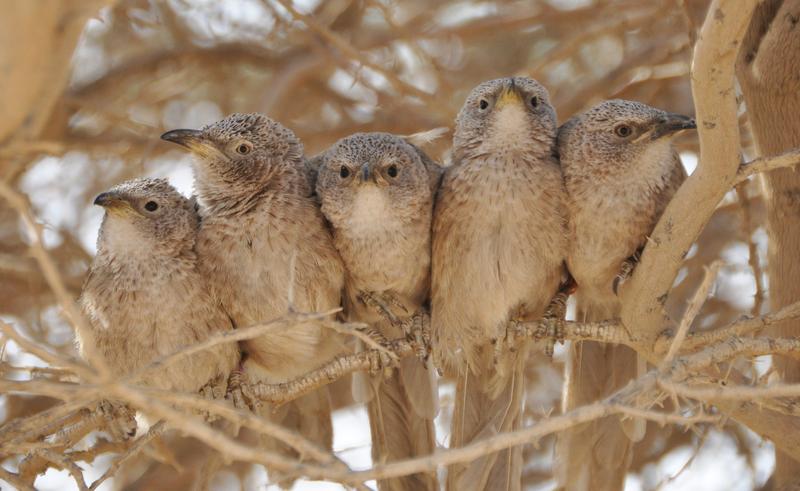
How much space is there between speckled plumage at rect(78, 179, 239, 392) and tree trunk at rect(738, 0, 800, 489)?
2.88 meters

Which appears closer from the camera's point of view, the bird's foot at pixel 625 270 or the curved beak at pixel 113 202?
the bird's foot at pixel 625 270

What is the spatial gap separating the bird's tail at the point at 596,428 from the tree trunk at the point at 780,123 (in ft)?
2.73

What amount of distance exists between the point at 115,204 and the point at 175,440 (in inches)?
131

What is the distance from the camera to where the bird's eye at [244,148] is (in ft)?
18.4

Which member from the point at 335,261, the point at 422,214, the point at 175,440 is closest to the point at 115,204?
the point at 335,261

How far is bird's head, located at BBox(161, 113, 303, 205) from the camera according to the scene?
550cm

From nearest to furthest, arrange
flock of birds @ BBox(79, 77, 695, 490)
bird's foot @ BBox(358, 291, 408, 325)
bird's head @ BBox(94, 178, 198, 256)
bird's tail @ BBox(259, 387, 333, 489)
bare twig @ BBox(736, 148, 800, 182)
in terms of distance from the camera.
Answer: bare twig @ BBox(736, 148, 800, 182) → flock of birds @ BBox(79, 77, 695, 490) → bird's head @ BBox(94, 178, 198, 256) → bird's foot @ BBox(358, 291, 408, 325) → bird's tail @ BBox(259, 387, 333, 489)

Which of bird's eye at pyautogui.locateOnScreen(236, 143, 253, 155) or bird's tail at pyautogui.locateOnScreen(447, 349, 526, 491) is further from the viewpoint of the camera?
bird's tail at pyautogui.locateOnScreen(447, 349, 526, 491)

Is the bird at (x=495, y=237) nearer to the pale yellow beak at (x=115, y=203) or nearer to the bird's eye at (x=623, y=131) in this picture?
the bird's eye at (x=623, y=131)

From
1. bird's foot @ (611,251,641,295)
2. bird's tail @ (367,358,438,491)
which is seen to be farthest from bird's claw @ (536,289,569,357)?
bird's tail @ (367,358,438,491)

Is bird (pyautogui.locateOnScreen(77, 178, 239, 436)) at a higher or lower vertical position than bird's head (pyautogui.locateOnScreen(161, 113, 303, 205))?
lower

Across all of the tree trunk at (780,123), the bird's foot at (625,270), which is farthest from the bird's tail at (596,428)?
the tree trunk at (780,123)

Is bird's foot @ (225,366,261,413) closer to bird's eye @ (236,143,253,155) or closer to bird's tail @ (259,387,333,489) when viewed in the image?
bird's tail @ (259,387,333,489)

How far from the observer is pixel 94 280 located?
A: 5352mm
